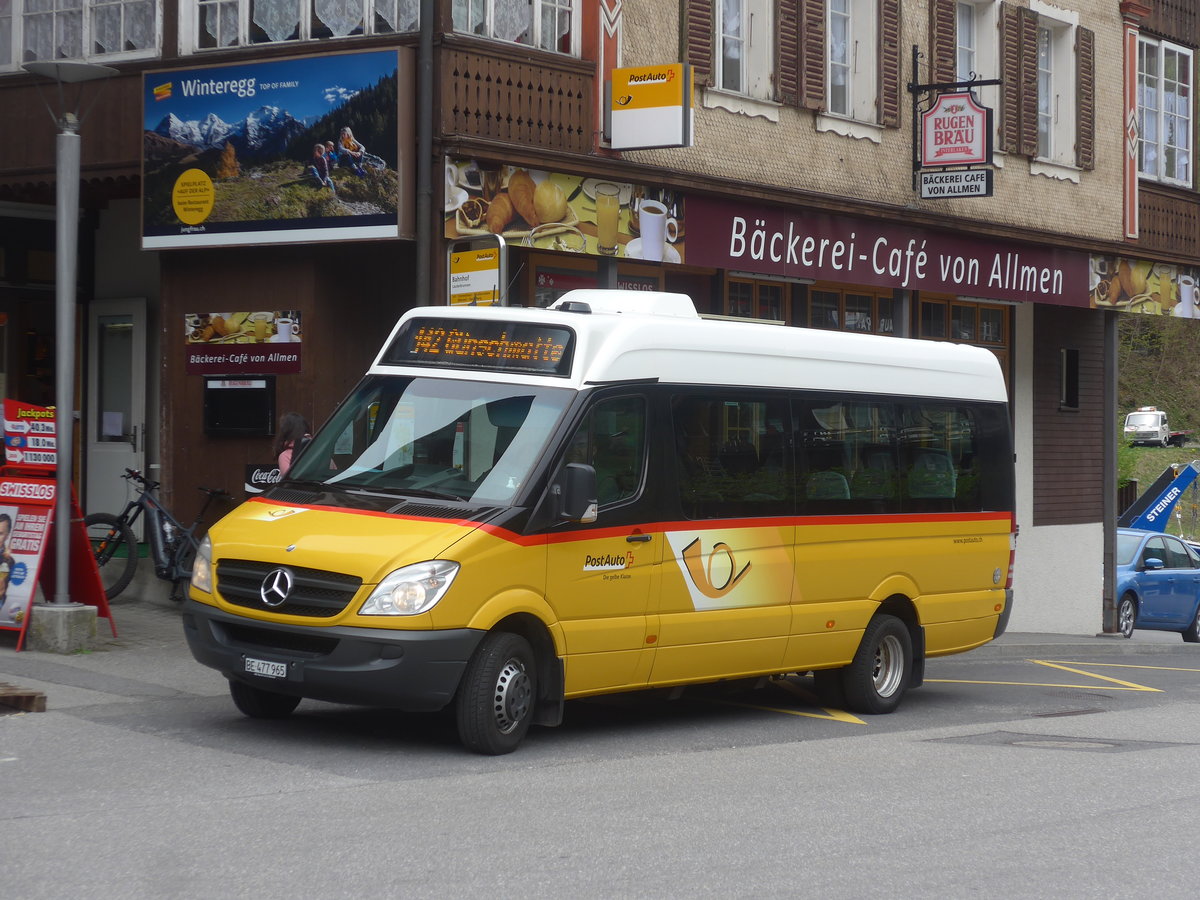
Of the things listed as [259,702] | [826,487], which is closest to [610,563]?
[259,702]

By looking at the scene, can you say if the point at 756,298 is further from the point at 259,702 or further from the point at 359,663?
the point at 359,663

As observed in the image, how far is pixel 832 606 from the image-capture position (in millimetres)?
11445

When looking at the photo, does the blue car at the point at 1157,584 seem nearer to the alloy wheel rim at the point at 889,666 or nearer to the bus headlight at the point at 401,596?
the alloy wheel rim at the point at 889,666

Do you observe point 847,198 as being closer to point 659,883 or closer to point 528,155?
point 528,155

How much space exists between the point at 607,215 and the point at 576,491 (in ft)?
22.2

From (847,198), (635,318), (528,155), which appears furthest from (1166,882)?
(847,198)

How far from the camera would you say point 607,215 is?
15.4 metres

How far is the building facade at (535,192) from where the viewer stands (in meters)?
14.0

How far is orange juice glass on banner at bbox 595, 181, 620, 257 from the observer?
15352 mm

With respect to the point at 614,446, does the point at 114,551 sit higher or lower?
lower

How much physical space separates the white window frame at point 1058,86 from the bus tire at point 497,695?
15693 millimetres

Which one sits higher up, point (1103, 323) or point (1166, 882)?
point (1103, 323)

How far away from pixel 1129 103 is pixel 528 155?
12767 mm

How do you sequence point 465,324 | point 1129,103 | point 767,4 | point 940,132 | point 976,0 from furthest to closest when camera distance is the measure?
1. point 1129,103
2. point 976,0
3. point 940,132
4. point 767,4
5. point 465,324
